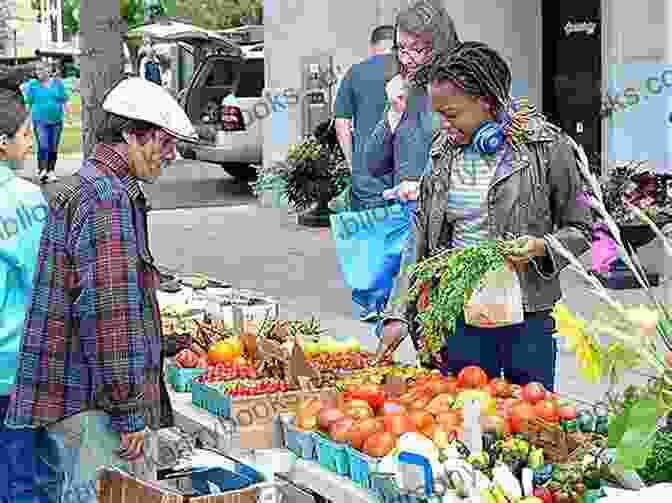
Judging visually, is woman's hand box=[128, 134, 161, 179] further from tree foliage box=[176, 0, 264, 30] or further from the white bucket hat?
tree foliage box=[176, 0, 264, 30]

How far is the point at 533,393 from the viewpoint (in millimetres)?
4281

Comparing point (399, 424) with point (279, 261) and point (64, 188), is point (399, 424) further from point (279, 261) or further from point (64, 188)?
point (279, 261)

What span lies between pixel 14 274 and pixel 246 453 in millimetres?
972

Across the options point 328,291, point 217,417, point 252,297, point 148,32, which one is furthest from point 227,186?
point 217,417

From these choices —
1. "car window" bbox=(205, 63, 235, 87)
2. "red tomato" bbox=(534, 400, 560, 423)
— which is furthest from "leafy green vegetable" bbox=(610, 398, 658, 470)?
"car window" bbox=(205, 63, 235, 87)

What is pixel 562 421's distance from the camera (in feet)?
13.7

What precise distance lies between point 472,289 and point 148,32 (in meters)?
22.0

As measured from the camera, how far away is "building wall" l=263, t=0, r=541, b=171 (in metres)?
13.4

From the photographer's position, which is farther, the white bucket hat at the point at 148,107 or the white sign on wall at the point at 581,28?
the white sign on wall at the point at 581,28

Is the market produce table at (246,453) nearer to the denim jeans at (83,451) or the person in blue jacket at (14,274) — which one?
the denim jeans at (83,451)

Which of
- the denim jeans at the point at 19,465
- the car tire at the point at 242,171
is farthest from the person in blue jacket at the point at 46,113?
the denim jeans at the point at 19,465

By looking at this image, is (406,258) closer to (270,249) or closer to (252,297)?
(252,297)

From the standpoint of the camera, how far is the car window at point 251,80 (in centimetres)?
1933

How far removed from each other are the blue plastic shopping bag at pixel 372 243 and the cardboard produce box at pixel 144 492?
2979mm
